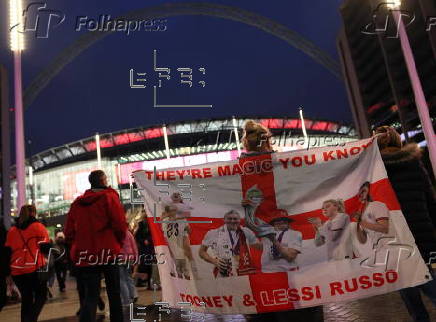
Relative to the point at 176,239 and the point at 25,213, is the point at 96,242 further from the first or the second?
the point at 25,213

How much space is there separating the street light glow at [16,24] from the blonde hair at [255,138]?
25.9ft

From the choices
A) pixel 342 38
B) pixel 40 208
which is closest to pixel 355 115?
pixel 342 38

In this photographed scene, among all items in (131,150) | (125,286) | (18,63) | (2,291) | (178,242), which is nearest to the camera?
(2,291)

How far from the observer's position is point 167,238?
4.32 m

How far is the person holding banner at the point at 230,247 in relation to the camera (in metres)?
3.66

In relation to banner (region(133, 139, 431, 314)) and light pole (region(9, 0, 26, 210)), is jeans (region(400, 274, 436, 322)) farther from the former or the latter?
light pole (region(9, 0, 26, 210))

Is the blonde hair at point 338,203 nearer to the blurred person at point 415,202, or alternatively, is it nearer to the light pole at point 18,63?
the blurred person at point 415,202

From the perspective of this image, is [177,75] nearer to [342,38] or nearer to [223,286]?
[223,286]

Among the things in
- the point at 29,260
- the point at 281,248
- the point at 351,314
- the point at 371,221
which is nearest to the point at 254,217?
the point at 281,248

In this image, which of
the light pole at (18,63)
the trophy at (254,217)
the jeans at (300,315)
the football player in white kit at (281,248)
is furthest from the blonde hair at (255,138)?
the light pole at (18,63)

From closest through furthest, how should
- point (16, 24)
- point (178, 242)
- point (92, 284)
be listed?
point (178, 242), point (92, 284), point (16, 24)

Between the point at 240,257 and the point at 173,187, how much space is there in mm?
1159

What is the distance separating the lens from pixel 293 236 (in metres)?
3.64

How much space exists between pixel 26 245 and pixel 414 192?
17.0ft
